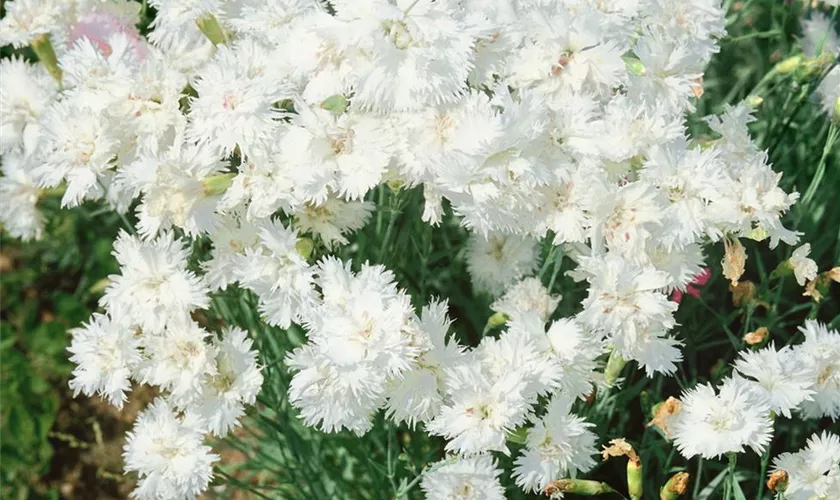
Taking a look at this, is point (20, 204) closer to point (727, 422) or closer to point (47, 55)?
point (47, 55)

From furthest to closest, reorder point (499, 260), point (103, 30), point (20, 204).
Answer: point (20, 204) → point (499, 260) → point (103, 30)

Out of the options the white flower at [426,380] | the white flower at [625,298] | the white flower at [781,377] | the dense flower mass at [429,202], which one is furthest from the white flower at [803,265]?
the white flower at [426,380]

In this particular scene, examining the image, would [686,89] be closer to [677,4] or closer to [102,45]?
[677,4]

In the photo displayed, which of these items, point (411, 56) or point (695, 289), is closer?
point (411, 56)

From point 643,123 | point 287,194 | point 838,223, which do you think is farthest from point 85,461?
point 838,223

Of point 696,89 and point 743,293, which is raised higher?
point 696,89

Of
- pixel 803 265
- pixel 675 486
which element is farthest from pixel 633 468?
pixel 803 265

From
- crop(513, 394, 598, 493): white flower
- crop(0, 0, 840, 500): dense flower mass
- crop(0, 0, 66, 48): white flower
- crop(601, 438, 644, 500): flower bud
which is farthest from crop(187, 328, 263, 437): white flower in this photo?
crop(0, 0, 66, 48): white flower
